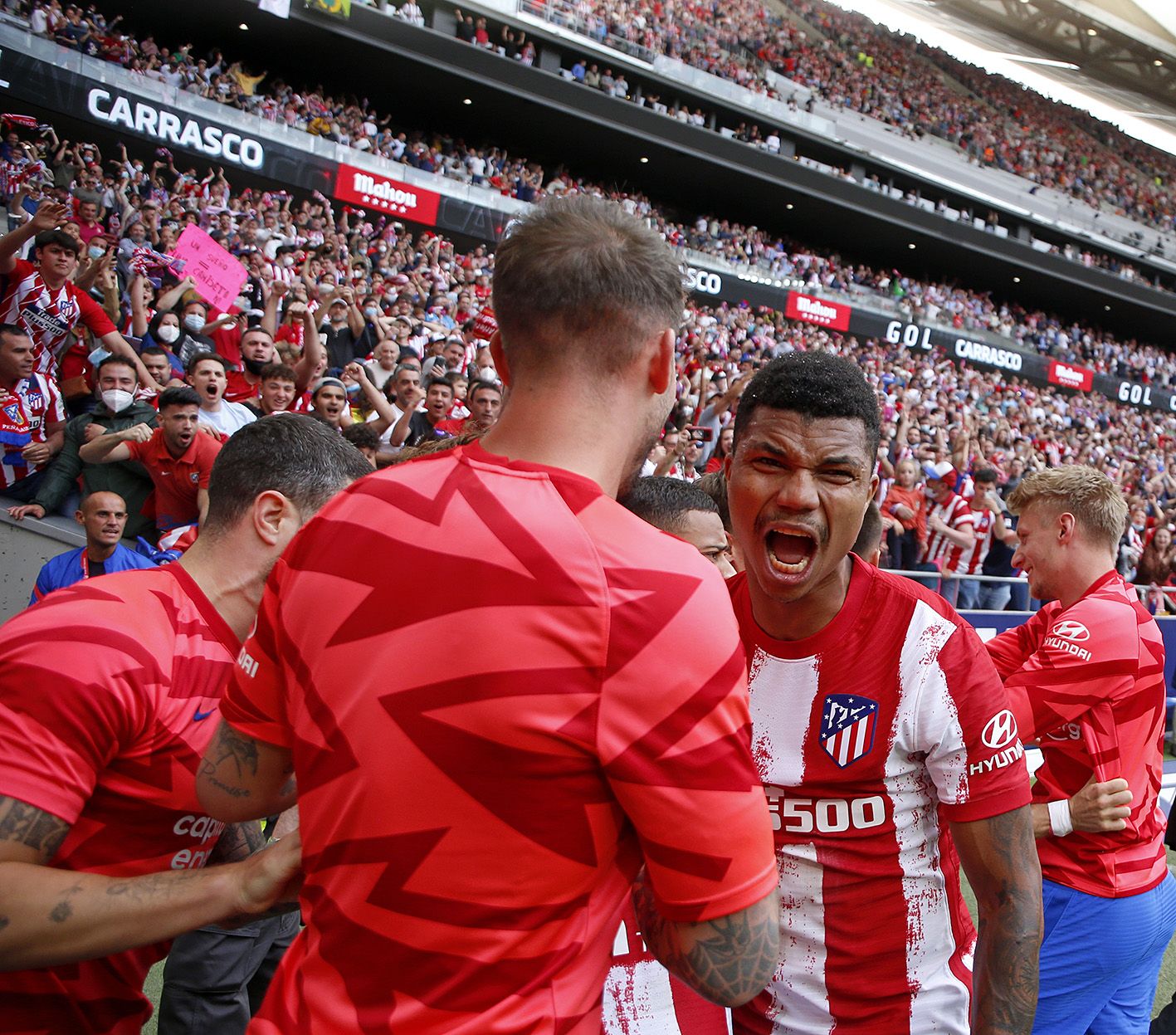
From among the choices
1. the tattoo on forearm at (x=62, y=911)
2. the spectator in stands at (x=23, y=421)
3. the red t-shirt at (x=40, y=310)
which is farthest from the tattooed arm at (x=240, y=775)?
the red t-shirt at (x=40, y=310)

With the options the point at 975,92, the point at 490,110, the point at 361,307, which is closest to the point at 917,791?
the point at 361,307

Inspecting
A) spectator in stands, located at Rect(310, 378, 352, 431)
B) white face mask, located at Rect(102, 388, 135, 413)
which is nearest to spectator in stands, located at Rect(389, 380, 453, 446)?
spectator in stands, located at Rect(310, 378, 352, 431)

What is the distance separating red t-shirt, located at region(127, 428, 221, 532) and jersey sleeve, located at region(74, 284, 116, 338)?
183 cm

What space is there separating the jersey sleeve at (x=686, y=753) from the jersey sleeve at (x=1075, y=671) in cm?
176

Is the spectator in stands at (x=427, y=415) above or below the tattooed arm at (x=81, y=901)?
below

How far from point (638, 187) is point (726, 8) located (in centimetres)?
855

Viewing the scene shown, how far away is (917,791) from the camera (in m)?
1.85

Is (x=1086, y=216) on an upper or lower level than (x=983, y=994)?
upper

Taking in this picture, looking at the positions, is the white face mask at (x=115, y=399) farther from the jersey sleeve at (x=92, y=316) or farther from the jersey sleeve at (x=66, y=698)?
the jersey sleeve at (x=66, y=698)

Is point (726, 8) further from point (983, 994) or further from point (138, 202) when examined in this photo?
point (983, 994)

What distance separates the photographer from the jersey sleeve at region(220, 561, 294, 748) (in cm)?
130

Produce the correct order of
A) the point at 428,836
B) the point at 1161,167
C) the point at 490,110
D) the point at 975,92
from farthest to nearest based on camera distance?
the point at 1161,167 → the point at 975,92 → the point at 490,110 → the point at 428,836

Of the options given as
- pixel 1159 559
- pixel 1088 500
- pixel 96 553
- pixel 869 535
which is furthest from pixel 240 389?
pixel 1159 559

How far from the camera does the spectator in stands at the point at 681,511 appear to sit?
277cm
